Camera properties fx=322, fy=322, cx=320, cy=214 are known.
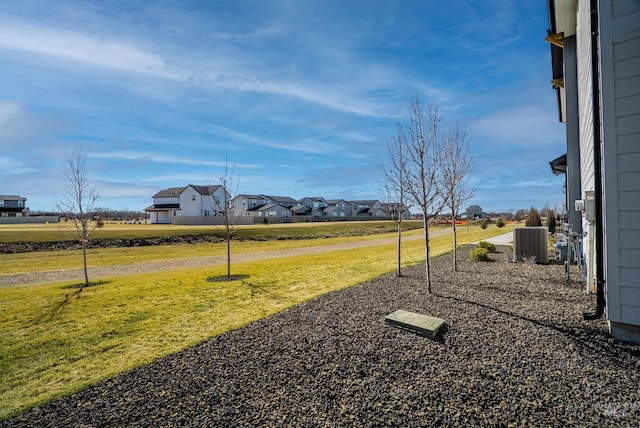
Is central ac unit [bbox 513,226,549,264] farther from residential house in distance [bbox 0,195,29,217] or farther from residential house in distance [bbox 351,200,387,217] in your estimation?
residential house in distance [bbox 351,200,387,217]

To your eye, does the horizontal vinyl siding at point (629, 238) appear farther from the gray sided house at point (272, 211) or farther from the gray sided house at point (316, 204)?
the gray sided house at point (316, 204)

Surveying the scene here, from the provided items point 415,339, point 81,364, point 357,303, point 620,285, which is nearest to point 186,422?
point 81,364

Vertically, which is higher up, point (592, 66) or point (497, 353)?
point (592, 66)

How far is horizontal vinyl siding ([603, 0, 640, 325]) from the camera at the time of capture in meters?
4.13

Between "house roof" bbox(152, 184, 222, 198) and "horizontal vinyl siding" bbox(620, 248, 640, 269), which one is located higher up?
"house roof" bbox(152, 184, 222, 198)

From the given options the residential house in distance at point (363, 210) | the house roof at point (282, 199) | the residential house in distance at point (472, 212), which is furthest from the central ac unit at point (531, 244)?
the residential house in distance at point (363, 210)

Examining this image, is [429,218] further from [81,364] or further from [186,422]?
[81,364]

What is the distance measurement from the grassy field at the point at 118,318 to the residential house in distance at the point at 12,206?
69.3 metres

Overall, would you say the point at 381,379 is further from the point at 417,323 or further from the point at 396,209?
the point at 396,209

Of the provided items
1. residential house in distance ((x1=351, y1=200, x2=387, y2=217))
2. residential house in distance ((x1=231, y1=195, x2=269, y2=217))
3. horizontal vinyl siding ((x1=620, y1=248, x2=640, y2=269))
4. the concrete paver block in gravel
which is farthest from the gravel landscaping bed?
residential house in distance ((x1=351, y1=200, x2=387, y2=217))

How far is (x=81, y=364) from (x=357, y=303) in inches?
187

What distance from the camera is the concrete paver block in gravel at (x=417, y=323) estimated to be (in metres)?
4.80

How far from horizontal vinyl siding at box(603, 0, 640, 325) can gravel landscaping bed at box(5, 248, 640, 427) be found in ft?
2.53

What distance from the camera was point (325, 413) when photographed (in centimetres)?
311
